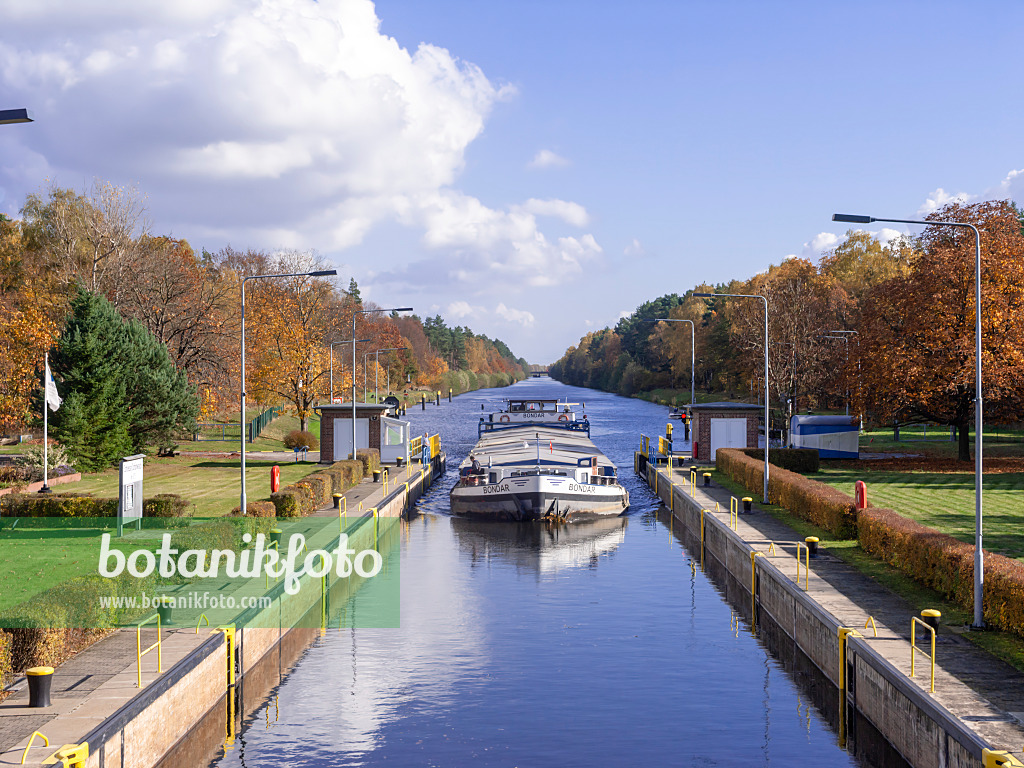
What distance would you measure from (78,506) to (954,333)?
3768 cm

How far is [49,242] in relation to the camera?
221 feet

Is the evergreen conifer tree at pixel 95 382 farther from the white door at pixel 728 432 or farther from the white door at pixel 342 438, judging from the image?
the white door at pixel 728 432

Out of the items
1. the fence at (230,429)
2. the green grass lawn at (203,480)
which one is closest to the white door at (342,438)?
the green grass lawn at (203,480)

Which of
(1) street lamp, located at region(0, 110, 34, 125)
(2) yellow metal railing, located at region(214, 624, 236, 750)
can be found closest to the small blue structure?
(2) yellow metal railing, located at region(214, 624, 236, 750)

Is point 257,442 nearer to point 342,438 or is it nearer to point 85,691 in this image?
point 342,438

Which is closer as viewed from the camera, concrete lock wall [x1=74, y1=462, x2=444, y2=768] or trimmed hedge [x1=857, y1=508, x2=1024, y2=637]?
concrete lock wall [x1=74, y1=462, x2=444, y2=768]

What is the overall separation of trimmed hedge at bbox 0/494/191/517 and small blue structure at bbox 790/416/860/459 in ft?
110

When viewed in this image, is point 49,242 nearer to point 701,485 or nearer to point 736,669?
point 701,485

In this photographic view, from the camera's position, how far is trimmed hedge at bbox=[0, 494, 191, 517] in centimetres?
3027

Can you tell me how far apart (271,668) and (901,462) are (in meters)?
36.9

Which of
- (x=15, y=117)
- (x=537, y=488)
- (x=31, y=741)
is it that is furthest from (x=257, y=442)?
(x=31, y=741)

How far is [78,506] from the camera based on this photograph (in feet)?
100

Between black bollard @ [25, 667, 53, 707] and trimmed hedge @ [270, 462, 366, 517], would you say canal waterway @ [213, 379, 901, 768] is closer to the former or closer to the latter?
black bollard @ [25, 667, 53, 707]

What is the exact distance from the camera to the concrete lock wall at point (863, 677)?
12.9 m
